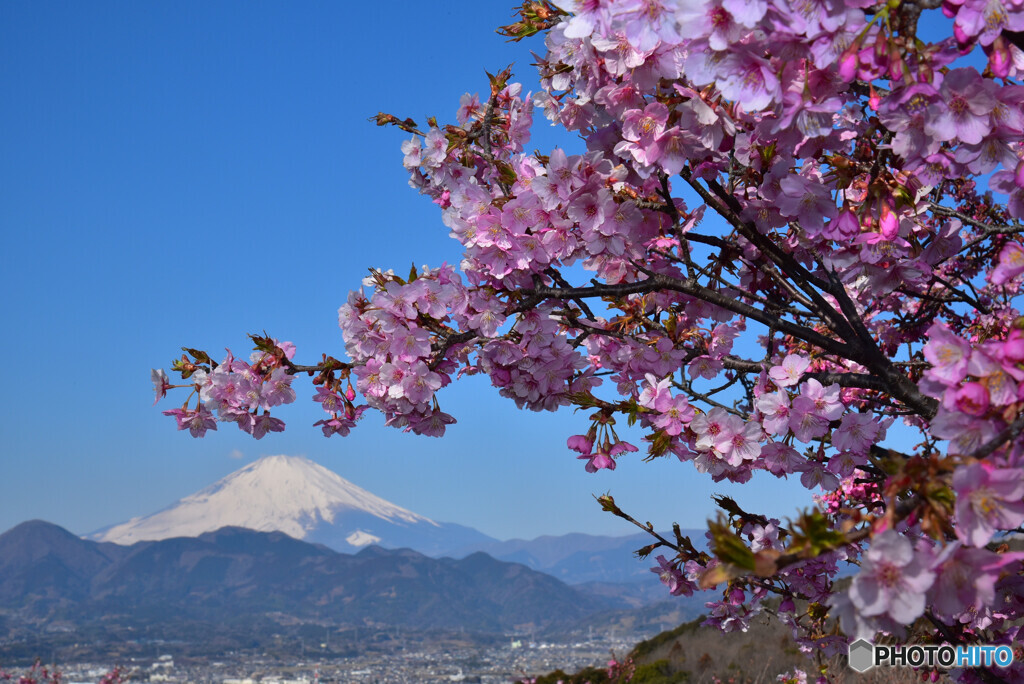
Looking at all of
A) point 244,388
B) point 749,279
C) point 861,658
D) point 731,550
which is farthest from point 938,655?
point 244,388

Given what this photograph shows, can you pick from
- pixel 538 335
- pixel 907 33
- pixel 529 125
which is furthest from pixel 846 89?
pixel 529 125

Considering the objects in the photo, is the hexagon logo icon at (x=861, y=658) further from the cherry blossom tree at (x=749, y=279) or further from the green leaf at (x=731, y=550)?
the green leaf at (x=731, y=550)

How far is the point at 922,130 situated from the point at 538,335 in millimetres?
1987

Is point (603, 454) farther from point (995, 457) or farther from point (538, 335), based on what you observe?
point (995, 457)

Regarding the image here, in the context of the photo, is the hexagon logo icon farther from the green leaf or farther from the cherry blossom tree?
the green leaf

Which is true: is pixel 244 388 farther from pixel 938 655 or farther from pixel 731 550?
pixel 938 655

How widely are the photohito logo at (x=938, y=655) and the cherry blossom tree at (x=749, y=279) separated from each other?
0.36 ft

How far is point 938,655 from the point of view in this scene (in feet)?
12.5

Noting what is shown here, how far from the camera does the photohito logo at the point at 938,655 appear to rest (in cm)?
303

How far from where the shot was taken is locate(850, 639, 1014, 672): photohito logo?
3031mm

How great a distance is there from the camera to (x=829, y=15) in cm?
188

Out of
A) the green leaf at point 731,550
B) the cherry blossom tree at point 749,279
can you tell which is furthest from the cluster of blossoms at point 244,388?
the green leaf at point 731,550

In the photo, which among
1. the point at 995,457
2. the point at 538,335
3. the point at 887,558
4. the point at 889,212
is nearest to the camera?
the point at 887,558

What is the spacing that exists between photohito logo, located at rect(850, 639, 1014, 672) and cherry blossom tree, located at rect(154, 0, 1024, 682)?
11 centimetres
